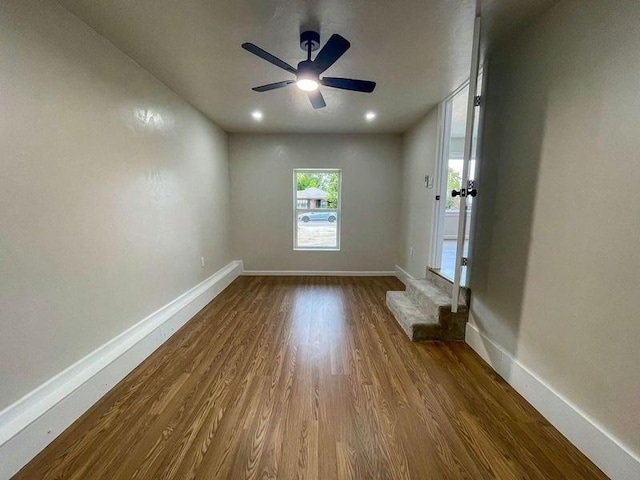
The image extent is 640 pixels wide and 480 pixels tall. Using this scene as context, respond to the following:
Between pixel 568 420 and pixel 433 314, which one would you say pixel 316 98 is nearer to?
pixel 433 314

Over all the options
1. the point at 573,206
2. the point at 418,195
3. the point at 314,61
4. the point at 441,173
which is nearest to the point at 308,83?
the point at 314,61

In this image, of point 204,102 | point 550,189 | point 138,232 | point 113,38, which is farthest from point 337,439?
point 204,102

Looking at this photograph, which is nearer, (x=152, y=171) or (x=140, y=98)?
(x=140, y=98)

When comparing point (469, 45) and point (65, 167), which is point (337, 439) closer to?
point (65, 167)

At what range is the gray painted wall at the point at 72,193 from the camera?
1323 millimetres

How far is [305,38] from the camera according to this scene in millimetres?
1852

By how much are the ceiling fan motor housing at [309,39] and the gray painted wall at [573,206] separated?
1377 mm

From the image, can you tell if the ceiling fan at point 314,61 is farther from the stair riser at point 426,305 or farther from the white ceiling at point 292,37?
the stair riser at point 426,305

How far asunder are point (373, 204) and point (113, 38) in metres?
3.72

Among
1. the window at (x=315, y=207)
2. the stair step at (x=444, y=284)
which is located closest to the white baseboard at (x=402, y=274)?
the stair step at (x=444, y=284)

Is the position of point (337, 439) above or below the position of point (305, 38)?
below

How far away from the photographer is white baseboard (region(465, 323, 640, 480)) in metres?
1.20

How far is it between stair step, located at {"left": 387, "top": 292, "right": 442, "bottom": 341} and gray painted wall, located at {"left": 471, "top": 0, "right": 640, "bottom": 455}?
0.49 m

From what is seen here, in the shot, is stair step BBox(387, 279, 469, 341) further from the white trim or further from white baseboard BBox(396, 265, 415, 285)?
the white trim
